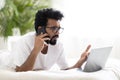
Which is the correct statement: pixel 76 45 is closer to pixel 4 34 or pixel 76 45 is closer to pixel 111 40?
pixel 111 40

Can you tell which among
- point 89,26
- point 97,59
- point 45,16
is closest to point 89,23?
point 89,26

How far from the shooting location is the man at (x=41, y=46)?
1926mm

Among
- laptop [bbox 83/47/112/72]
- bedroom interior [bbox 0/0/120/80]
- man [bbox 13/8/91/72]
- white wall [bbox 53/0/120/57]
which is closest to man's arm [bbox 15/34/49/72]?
man [bbox 13/8/91/72]

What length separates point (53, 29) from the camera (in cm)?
201

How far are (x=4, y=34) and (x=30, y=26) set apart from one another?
0.32 metres

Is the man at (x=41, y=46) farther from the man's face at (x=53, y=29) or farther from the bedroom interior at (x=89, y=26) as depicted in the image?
the bedroom interior at (x=89, y=26)

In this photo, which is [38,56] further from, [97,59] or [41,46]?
[97,59]

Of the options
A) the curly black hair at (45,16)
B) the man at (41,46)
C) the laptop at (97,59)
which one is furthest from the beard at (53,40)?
the laptop at (97,59)

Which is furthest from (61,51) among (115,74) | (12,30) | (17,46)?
(12,30)

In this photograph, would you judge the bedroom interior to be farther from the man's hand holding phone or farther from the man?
the man's hand holding phone

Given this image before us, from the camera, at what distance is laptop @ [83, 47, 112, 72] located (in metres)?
1.84

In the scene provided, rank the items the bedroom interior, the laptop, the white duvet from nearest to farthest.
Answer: the white duvet
the laptop
the bedroom interior

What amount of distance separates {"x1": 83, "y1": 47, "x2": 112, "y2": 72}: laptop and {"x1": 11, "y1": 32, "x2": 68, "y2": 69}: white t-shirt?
35cm

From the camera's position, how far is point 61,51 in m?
2.25
